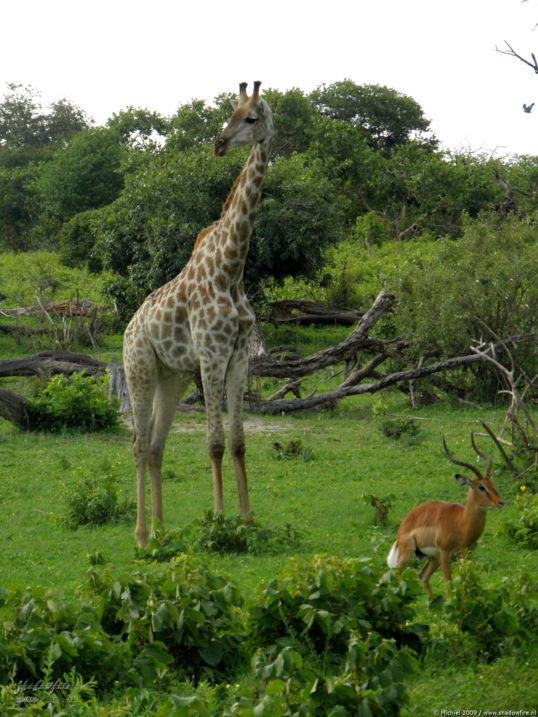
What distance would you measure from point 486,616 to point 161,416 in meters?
4.43

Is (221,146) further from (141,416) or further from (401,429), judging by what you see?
(401,429)

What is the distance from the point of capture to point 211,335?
771 cm

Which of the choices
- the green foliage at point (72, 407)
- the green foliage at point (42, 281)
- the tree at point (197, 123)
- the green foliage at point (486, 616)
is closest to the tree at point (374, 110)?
the tree at point (197, 123)

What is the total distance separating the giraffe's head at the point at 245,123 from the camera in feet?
24.9

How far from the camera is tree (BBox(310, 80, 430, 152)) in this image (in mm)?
41500

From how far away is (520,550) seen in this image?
677cm

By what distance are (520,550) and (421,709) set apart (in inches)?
119

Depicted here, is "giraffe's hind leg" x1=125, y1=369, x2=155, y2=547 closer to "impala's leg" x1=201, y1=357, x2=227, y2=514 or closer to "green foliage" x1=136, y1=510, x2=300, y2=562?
"impala's leg" x1=201, y1=357, x2=227, y2=514

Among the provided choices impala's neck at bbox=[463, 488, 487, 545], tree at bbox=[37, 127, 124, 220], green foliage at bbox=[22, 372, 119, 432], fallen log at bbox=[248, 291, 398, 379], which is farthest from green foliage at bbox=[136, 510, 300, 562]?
tree at bbox=[37, 127, 124, 220]

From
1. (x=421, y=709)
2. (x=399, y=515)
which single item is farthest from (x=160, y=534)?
(x=421, y=709)

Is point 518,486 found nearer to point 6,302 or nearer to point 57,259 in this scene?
point 6,302

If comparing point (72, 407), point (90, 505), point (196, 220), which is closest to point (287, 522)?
point (90, 505)

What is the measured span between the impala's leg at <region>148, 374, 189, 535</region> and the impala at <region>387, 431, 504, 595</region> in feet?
9.67

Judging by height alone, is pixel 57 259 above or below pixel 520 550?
above
